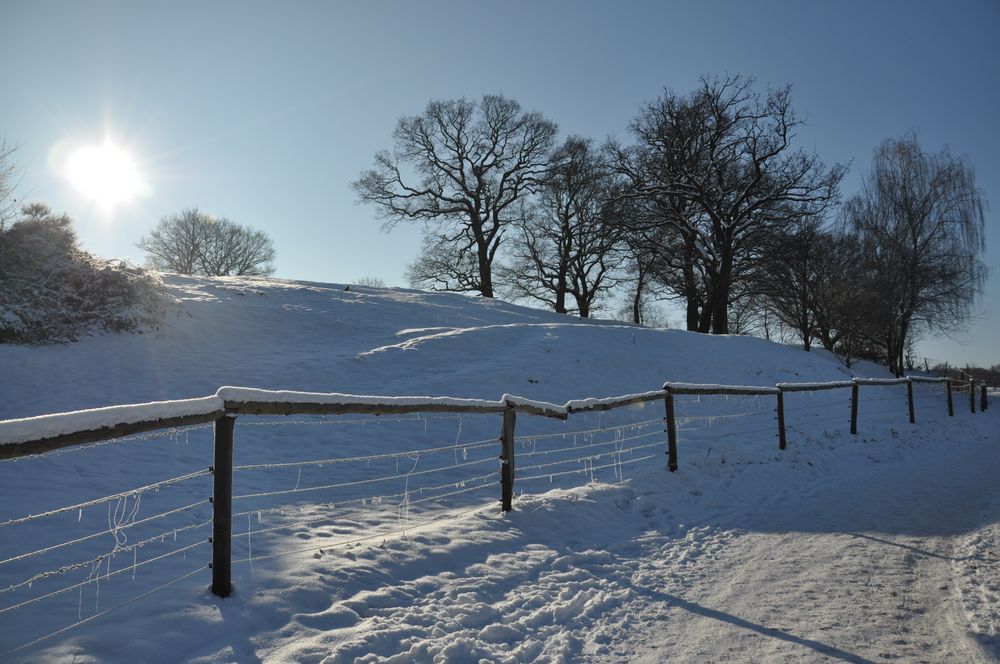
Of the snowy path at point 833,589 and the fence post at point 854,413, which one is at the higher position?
the fence post at point 854,413

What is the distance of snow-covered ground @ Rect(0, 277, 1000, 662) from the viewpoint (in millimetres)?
3365

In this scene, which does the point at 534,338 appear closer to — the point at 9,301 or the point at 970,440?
the point at 970,440

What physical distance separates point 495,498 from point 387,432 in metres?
3.65

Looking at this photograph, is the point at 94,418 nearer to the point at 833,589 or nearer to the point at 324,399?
the point at 324,399

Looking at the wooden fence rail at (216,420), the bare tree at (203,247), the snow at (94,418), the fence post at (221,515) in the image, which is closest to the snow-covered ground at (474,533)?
the fence post at (221,515)

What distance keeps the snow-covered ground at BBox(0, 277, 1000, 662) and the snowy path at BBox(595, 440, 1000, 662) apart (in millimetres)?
26

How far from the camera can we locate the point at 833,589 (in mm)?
4293

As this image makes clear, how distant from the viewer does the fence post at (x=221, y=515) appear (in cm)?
344

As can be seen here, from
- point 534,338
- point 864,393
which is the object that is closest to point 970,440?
point 864,393

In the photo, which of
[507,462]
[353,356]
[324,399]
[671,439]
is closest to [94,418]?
[324,399]

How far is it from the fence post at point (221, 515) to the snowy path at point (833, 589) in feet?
7.81

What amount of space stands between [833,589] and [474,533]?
2.89m

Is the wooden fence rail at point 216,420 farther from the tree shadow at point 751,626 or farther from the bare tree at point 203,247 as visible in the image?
the bare tree at point 203,247

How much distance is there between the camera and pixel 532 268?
37844mm
